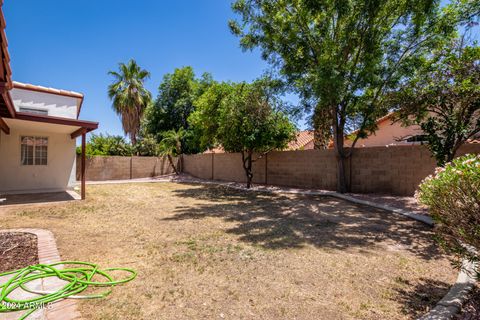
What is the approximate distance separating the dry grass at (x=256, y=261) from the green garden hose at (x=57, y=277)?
0.83 ft

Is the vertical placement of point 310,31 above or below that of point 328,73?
above

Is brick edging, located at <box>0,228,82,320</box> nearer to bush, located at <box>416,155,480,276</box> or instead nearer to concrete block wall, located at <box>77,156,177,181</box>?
bush, located at <box>416,155,480,276</box>

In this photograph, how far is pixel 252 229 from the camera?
5.84 meters

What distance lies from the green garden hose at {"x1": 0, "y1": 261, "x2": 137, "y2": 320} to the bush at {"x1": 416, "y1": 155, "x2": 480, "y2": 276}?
386cm

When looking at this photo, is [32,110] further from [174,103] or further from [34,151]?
[174,103]

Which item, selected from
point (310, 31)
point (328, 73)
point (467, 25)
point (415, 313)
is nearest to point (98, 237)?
point (415, 313)

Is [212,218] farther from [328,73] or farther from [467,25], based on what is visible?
[467,25]

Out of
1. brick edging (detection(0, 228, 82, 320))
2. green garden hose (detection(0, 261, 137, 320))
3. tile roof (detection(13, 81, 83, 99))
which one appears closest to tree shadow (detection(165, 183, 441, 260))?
green garden hose (detection(0, 261, 137, 320))

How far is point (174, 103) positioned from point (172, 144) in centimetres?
528

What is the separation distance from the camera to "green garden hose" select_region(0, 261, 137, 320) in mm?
2617

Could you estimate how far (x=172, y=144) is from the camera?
21734mm

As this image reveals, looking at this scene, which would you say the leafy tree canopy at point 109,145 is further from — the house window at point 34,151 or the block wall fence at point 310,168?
the house window at point 34,151

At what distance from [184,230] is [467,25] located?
11.3m

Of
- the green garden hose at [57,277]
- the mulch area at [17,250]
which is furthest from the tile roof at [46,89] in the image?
the green garden hose at [57,277]
